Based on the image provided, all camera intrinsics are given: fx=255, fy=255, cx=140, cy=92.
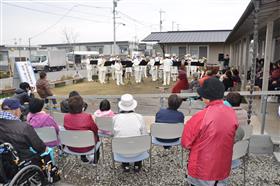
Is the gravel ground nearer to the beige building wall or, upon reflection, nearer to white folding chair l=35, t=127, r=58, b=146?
white folding chair l=35, t=127, r=58, b=146

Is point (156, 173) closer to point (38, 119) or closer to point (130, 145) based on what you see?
point (130, 145)

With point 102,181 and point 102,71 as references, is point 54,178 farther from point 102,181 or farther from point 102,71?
point 102,71

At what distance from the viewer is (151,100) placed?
9.82 metres

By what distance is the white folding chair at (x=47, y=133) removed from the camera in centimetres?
357

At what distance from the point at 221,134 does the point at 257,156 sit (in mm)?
2465

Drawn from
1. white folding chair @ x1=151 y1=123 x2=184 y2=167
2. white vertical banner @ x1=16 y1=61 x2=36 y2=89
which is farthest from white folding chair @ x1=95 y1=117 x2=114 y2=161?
white vertical banner @ x1=16 y1=61 x2=36 y2=89

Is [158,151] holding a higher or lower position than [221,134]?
lower

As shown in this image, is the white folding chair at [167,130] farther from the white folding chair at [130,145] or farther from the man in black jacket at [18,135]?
the man in black jacket at [18,135]

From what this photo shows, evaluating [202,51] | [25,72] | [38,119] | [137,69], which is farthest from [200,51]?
[38,119]

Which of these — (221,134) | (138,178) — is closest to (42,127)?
(138,178)

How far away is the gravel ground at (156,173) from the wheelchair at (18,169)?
60 centimetres

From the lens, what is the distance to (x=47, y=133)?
11.8ft

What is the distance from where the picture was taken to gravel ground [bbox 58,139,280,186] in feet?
11.5

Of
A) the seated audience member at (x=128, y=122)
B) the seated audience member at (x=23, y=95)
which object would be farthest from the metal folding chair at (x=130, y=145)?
the seated audience member at (x=23, y=95)
